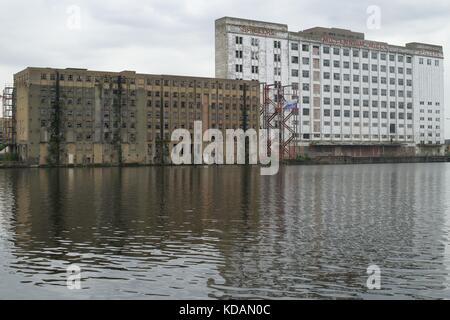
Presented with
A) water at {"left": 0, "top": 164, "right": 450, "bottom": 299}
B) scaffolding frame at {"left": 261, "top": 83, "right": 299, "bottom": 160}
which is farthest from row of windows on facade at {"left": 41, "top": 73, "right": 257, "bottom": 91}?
water at {"left": 0, "top": 164, "right": 450, "bottom": 299}

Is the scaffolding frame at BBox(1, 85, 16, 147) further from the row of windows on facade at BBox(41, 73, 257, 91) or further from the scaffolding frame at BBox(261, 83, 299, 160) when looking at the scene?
the scaffolding frame at BBox(261, 83, 299, 160)

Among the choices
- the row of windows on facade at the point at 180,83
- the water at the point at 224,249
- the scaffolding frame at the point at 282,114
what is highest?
the row of windows on facade at the point at 180,83

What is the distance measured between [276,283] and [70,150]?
144m

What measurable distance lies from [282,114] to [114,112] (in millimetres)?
49854

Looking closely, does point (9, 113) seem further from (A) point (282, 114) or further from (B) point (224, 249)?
(B) point (224, 249)

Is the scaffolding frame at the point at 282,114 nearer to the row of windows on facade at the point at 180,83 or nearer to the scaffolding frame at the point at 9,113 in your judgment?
the row of windows on facade at the point at 180,83

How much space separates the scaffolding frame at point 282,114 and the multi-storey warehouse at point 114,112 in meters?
3.03

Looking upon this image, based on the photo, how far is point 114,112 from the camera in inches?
6531

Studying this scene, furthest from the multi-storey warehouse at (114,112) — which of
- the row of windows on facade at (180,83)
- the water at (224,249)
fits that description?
the water at (224,249)

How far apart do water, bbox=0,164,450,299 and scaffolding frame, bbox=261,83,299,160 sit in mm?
138385

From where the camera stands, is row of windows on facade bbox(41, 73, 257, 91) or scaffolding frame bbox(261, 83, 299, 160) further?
scaffolding frame bbox(261, 83, 299, 160)

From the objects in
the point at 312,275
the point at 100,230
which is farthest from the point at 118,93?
the point at 312,275

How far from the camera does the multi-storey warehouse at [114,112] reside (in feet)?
504

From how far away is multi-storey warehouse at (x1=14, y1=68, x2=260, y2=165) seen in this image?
504 ft
